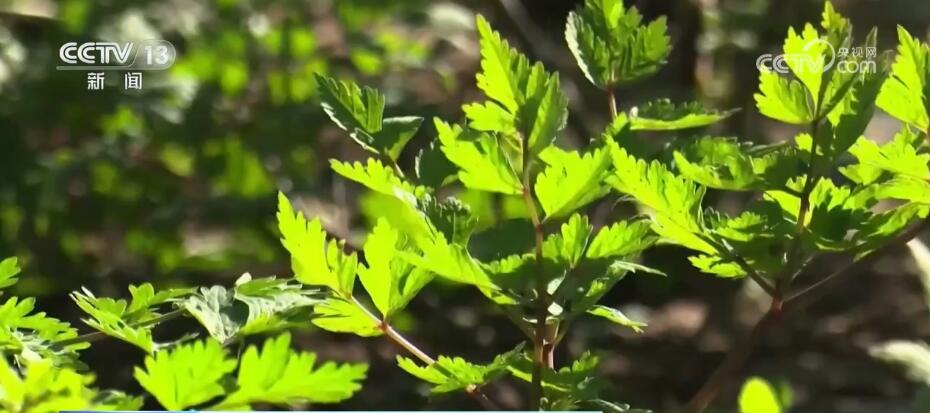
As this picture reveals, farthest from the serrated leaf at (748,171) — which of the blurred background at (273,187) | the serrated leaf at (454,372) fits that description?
the blurred background at (273,187)

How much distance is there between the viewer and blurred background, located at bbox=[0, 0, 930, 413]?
4.15 feet

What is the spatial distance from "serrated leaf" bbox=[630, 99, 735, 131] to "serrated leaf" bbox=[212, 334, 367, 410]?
268mm

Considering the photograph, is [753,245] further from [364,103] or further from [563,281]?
[364,103]

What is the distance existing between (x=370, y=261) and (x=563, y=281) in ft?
0.31

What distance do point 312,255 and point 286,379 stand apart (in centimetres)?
11

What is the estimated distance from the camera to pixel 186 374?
0.39 m

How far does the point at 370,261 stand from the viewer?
1.72 ft

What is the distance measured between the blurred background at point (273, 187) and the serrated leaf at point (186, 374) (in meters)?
0.75

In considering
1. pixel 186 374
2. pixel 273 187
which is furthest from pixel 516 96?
pixel 273 187

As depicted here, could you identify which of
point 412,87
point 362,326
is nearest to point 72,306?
point 412,87

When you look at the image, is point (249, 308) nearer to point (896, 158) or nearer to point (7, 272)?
point (7, 272)

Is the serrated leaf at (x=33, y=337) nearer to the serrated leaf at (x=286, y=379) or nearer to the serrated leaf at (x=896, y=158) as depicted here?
the serrated leaf at (x=286, y=379)

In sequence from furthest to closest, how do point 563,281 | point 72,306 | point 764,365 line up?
1. point 72,306
2. point 764,365
3. point 563,281

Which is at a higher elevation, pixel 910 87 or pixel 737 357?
pixel 910 87
